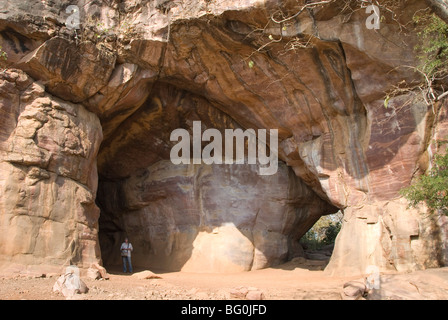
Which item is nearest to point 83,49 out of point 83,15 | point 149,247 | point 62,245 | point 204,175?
point 83,15

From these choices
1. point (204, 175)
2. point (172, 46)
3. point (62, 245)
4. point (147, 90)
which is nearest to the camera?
point (62, 245)

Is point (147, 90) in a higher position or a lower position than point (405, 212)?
higher

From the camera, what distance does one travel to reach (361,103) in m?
11.9

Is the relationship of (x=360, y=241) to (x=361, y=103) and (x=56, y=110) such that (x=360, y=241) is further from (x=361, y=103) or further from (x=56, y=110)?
(x=56, y=110)

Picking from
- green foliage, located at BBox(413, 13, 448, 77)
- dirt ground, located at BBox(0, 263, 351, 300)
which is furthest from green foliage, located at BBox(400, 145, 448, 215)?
dirt ground, located at BBox(0, 263, 351, 300)

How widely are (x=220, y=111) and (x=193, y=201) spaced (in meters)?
3.40

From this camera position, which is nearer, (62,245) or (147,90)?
(62,245)

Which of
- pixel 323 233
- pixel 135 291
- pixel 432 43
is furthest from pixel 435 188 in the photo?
pixel 323 233

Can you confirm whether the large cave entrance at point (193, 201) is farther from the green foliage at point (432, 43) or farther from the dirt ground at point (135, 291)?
the green foliage at point (432, 43)

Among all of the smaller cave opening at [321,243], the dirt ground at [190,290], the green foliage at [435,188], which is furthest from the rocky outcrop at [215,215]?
the green foliage at [435,188]

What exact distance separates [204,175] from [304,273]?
16.7 feet

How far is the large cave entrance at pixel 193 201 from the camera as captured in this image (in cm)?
1391

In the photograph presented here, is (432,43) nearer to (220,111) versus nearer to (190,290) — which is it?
(220,111)

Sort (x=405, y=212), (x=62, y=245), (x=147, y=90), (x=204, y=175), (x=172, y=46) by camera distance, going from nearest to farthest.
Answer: (x=62, y=245)
(x=405, y=212)
(x=172, y=46)
(x=147, y=90)
(x=204, y=175)
